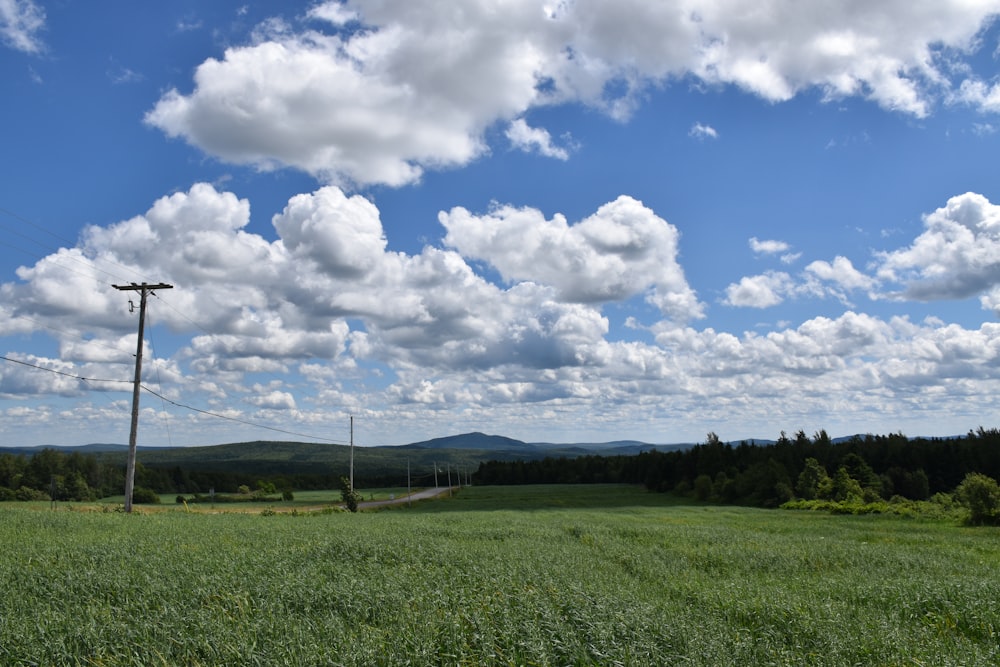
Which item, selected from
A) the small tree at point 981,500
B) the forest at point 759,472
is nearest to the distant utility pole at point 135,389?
the forest at point 759,472

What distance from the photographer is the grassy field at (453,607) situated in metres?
9.38

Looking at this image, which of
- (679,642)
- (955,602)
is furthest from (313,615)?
(955,602)

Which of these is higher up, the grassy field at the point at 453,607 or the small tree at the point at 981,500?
the grassy field at the point at 453,607

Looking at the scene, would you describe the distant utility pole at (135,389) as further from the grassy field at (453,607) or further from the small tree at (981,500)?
the small tree at (981,500)

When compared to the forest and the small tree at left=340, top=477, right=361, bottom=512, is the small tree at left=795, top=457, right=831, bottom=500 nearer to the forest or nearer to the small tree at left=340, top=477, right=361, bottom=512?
the forest

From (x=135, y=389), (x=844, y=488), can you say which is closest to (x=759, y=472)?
(x=844, y=488)

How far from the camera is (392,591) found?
41.2 feet

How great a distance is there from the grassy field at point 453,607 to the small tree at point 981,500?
39387mm

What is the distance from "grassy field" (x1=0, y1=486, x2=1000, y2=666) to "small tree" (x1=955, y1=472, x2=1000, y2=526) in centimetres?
3939

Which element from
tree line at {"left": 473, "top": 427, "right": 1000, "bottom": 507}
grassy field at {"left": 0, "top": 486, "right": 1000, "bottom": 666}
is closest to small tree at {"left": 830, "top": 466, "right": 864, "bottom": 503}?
tree line at {"left": 473, "top": 427, "right": 1000, "bottom": 507}

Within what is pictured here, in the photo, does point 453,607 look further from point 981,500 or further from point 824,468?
point 824,468

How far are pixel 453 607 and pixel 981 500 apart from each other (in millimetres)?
57867

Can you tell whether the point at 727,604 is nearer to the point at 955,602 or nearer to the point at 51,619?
the point at 955,602

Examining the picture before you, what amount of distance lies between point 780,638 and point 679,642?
88.4 inches
